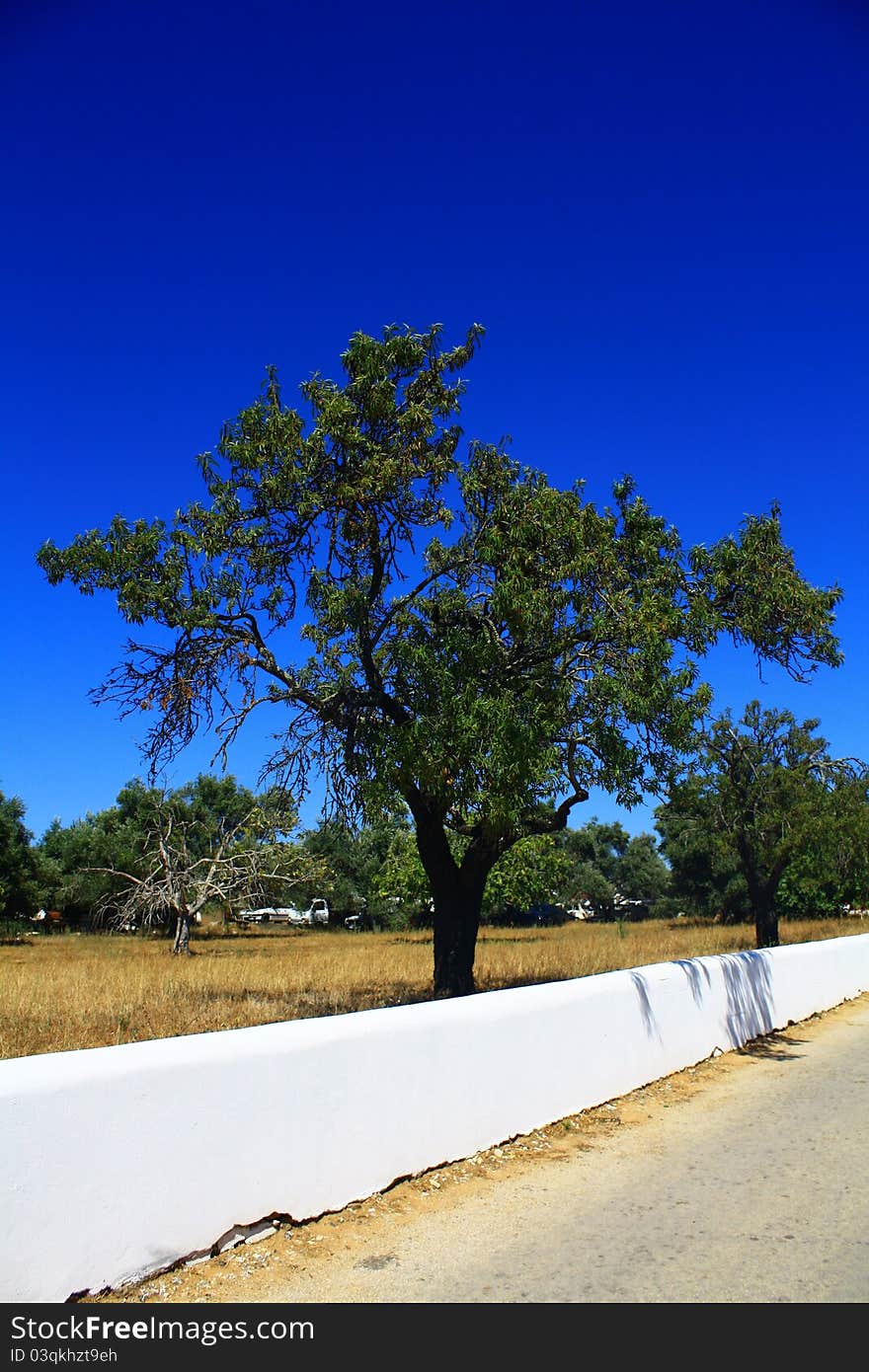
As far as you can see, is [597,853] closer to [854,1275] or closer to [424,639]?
[424,639]

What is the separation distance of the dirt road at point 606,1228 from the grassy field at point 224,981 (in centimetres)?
482

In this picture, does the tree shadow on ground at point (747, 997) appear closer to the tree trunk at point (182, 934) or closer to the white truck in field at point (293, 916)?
the tree trunk at point (182, 934)

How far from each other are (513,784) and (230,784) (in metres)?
42.3

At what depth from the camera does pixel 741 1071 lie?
31.7 feet

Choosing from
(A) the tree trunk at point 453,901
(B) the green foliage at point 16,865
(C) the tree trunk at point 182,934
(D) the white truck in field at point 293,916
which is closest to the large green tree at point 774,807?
(A) the tree trunk at point 453,901

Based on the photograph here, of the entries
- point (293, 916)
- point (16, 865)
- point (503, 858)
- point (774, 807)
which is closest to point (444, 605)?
point (774, 807)

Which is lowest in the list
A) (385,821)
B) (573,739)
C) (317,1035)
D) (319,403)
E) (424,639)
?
(317,1035)

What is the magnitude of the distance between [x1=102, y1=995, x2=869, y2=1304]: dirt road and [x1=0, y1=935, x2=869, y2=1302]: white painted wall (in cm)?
17

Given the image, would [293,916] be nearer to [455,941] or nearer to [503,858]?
[503,858]

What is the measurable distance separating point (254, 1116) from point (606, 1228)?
78.0 inches

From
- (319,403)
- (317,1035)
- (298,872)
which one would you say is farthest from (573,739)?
(298,872)

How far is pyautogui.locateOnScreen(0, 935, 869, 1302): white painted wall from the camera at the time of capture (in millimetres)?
3654

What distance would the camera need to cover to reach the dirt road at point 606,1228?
13.3ft

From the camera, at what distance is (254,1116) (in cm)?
452
